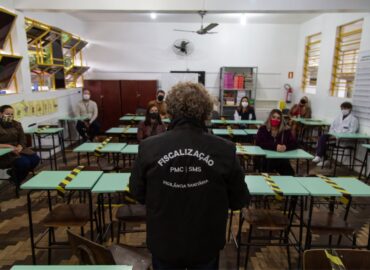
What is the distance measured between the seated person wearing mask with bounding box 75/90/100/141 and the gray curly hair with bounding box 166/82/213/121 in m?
5.84

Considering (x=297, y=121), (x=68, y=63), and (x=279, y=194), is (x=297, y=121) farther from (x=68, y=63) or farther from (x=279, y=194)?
(x=68, y=63)

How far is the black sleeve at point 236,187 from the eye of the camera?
48.5 inches

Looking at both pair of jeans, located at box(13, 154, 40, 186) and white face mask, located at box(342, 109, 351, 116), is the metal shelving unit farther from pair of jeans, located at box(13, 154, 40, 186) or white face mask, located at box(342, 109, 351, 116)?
pair of jeans, located at box(13, 154, 40, 186)

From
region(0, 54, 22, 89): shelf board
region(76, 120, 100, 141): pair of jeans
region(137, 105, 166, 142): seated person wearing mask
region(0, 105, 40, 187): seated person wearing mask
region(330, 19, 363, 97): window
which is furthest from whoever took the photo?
region(76, 120, 100, 141): pair of jeans

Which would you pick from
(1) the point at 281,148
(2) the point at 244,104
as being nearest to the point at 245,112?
(2) the point at 244,104

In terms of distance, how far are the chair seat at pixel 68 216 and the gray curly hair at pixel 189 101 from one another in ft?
5.32

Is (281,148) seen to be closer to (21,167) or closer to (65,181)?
(65,181)

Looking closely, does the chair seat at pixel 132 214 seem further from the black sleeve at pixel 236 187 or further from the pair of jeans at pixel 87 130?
the pair of jeans at pixel 87 130

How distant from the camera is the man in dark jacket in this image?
1.18m

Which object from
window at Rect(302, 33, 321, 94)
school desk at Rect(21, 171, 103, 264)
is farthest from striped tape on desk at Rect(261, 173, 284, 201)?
window at Rect(302, 33, 321, 94)

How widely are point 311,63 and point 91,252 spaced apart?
7766mm

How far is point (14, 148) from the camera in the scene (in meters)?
4.01

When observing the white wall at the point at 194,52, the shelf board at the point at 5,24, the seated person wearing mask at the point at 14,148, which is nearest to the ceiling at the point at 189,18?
the white wall at the point at 194,52

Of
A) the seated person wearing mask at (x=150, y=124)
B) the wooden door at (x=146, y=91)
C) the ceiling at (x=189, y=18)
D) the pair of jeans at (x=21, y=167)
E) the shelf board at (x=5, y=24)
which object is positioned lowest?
the pair of jeans at (x=21, y=167)
